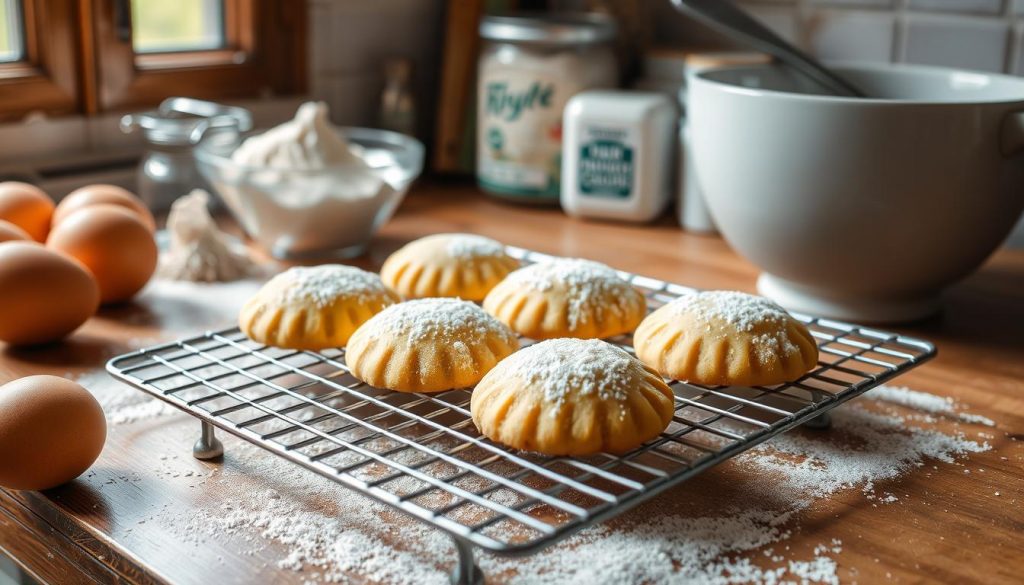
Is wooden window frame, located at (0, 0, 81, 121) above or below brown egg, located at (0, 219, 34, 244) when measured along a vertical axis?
above

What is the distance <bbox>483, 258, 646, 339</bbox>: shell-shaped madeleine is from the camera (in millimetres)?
822

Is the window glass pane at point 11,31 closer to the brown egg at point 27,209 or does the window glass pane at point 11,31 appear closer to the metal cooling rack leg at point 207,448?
the brown egg at point 27,209

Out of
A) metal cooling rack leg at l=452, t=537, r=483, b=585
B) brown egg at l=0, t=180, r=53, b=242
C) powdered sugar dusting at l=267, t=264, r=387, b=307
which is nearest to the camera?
metal cooling rack leg at l=452, t=537, r=483, b=585

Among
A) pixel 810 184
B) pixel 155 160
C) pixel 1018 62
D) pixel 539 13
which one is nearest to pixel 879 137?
pixel 810 184

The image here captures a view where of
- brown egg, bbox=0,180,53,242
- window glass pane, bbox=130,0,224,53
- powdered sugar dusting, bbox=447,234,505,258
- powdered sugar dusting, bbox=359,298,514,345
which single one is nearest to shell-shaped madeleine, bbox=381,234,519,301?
powdered sugar dusting, bbox=447,234,505,258

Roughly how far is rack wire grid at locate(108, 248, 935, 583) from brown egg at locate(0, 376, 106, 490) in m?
0.04

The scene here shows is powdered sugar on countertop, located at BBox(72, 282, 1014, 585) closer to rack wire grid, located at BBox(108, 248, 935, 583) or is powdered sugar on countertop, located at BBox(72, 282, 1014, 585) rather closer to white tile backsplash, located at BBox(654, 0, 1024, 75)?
rack wire grid, located at BBox(108, 248, 935, 583)

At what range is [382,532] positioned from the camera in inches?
24.1

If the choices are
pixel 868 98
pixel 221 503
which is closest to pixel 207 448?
pixel 221 503

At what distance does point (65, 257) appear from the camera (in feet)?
2.92

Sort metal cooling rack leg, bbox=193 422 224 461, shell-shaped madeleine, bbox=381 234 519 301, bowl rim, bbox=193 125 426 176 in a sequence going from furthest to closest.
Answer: bowl rim, bbox=193 125 426 176
shell-shaped madeleine, bbox=381 234 519 301
metal cooling rack leg, bbox=193 422 224 461

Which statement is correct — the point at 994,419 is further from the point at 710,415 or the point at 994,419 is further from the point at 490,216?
the point at 490,216

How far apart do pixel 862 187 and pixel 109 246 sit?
0.67 m

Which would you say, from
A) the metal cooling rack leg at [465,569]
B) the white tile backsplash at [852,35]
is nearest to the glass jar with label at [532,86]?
the white tile backsplash at [852,35]
